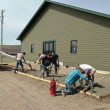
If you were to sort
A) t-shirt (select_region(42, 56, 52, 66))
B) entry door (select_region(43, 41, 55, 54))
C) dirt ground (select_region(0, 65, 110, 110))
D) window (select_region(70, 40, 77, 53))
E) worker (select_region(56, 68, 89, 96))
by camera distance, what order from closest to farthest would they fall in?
dirt ground (select_region(0, 65, 110, 110)) < worker (select_region(56, 68, 89, 96)) < t-shirt (select_region(42, 56, 52, 66)) < window (select_region(70, 40, 77, 53)) < entry door (select_region(43, 41, 55, 54))

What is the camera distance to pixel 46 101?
5.64 meters

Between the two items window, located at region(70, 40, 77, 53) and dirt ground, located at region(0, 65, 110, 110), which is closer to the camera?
dirt ground, located at region(0, 65, 110, 110)

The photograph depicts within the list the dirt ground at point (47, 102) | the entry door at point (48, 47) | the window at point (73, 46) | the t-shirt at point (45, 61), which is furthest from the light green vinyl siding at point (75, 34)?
the dirt ground at point (47, 102)

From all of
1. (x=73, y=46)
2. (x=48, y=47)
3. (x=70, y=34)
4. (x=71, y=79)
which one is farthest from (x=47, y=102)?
(x=48, y=47)

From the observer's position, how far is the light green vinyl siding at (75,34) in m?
12.4

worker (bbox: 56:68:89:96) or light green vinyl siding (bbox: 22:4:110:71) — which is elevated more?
light green vinyl siding (bbox: 22:4:110:71)

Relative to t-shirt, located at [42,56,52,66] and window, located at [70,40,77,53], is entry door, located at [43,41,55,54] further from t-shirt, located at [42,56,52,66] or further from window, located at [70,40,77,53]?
t-shirt, located at [42,56,52,66]

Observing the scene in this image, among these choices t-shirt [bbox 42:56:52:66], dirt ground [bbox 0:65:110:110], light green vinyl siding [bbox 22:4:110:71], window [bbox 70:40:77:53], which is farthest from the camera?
window [bbox 70:40:77:53]

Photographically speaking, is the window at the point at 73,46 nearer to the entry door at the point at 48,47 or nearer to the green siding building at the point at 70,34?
the green siding building at the point at 70,34

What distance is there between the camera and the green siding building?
12.4 m

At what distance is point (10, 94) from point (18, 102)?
1112 millimetres

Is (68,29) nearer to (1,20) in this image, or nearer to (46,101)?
(46,101)

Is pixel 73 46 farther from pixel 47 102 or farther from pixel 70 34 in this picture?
pixel 47 102

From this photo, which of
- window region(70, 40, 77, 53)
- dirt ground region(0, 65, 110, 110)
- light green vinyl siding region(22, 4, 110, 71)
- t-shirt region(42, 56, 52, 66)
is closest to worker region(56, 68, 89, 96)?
dirt ground region(0, 65, 110, 110)
